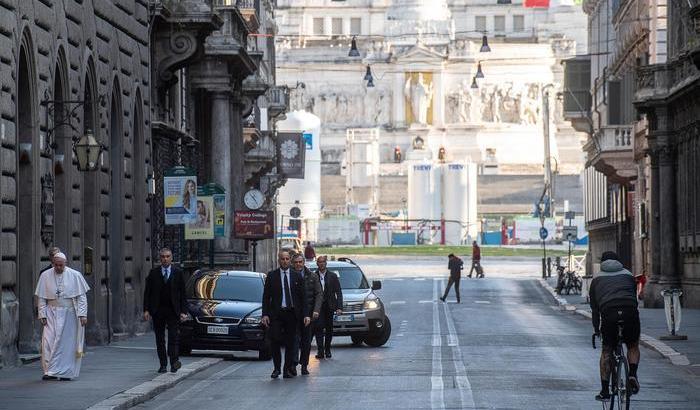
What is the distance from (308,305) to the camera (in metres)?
28.5

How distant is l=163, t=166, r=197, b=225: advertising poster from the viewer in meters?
38.6

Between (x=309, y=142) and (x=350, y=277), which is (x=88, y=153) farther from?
(x=309, y=142)

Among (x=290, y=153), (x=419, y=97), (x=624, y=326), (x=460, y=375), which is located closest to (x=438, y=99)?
(x=419, y=97)

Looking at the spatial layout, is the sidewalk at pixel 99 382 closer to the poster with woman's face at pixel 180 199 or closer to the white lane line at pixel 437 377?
the white lane line at pixel 437 377

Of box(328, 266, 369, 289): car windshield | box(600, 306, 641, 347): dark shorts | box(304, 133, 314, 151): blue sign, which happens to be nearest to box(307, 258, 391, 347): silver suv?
box(328, 266, 369, 289): car windshield

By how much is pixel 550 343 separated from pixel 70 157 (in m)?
9.29

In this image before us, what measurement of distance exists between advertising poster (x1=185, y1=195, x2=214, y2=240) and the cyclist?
21.5 m

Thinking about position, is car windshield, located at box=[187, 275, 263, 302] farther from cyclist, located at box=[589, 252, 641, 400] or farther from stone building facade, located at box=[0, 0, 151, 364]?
cyclist, located at box=[589, 252, 641, 400]

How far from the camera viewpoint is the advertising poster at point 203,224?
1650 inches

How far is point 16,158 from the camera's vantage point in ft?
93.6

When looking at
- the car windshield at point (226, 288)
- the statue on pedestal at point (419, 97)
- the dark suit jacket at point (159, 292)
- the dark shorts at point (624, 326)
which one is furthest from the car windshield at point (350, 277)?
the statue on pedestal at point (419, 97)

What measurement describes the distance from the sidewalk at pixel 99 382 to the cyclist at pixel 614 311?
4896 mm

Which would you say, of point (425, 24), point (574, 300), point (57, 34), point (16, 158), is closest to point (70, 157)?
point (57, 34)

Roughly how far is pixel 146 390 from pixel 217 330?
849 cm
